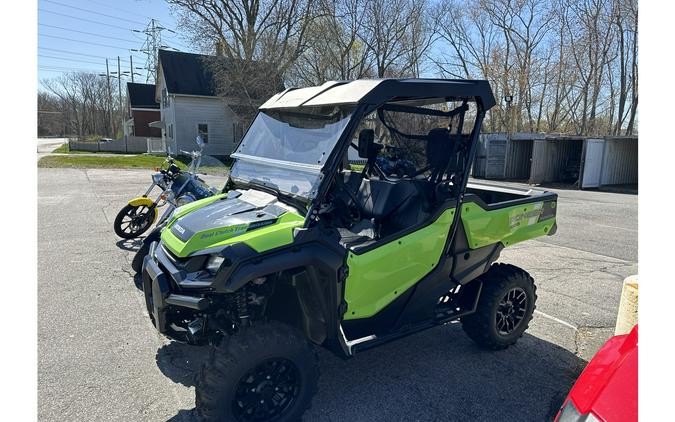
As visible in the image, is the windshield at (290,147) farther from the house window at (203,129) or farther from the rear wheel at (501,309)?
the house window at (203,129)

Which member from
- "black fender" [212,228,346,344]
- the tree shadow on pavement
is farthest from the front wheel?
the tree shadow on pavement

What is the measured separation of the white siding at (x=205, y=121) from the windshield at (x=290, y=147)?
27.0 metres

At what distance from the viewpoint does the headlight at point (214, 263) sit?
8.41 ft

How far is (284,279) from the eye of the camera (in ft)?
9.34

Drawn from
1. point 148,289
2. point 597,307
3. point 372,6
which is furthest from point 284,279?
point 372,6

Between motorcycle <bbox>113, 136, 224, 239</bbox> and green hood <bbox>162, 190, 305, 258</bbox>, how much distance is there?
4032mm

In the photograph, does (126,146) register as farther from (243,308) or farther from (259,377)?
(259,377)

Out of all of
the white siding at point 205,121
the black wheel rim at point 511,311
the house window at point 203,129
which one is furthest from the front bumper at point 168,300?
the house window at point 203,129

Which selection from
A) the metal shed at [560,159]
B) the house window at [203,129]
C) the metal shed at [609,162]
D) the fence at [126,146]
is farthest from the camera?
the fence at [126,146]

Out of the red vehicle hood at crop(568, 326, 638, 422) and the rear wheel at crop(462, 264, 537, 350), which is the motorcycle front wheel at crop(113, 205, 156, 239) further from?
the red vehicle hood at crop(568, 326, 638, 422)

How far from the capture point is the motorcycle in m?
7.10

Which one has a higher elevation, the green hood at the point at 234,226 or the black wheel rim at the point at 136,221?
the green hood at the point at 234,226

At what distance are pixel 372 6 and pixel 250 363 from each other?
30.2 m

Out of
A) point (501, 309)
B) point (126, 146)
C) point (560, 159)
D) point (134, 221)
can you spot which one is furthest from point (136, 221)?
point (126, 146)
